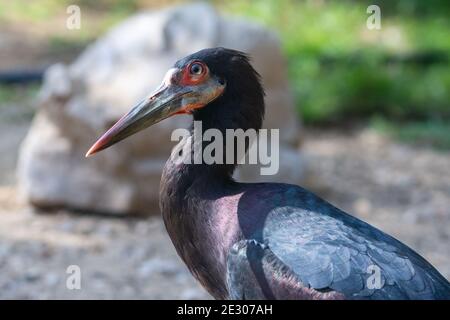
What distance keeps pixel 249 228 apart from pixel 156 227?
9.09 ft

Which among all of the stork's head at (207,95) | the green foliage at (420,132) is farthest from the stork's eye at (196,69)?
the green foliage at (420,132)

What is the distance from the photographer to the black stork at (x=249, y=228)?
12.2 ft

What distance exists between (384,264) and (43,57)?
7.56 m

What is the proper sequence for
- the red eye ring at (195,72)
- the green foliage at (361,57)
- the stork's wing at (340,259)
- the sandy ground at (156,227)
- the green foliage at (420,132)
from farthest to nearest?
the green foliage at (361,57) < the green foliage at (420,132) < the sandy ground at (156,227) < the red eye ring at (195,72) < the stork's wing at (340,259)

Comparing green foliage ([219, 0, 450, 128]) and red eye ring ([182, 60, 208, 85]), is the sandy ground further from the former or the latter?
red eye ring ([182, 60, 208, 85])

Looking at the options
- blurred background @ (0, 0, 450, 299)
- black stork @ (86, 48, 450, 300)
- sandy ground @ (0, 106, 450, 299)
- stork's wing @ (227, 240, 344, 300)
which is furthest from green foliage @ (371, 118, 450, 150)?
stork's wing @ (227, 240, 344, 300)

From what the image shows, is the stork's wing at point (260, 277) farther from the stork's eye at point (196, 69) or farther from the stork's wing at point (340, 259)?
the stork's eye at point (196, 69)

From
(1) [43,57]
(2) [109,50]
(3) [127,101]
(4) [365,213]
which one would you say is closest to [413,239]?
(4) [365,213]

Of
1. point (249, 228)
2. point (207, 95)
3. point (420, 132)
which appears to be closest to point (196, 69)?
point (207, 95)

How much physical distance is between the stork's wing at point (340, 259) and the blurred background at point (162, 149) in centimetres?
184

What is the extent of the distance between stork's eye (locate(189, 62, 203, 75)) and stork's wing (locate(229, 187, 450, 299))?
0.71 meters

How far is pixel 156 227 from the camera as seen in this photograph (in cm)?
664

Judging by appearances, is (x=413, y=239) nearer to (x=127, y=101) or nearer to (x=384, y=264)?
(x=127, y=101)
